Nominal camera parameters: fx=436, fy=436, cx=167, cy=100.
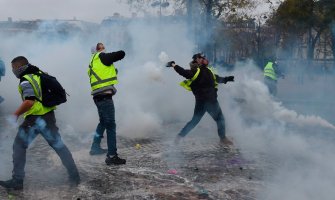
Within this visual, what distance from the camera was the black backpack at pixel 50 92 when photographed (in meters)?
5.13

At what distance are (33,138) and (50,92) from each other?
1.97 feet

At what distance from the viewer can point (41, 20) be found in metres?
15.2

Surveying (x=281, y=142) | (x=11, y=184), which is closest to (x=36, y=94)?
(x=11, y=184)

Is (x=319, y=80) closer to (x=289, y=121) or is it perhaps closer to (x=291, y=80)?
(x=291, y=80)

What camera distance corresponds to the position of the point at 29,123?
16.9ft

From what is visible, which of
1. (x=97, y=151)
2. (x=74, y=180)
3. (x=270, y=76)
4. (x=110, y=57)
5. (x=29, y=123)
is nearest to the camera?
(x=29, y=123)

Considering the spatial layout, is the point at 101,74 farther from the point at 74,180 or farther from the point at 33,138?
the point at 74,180

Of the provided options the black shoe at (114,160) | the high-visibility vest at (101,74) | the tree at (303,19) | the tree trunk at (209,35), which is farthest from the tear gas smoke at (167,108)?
the tree at (303,19)

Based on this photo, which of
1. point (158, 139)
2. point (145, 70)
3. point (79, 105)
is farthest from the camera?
point (79, 105)

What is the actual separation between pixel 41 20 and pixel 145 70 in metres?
6.93

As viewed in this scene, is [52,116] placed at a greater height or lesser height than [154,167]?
greater

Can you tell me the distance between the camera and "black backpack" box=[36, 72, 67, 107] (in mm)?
5133

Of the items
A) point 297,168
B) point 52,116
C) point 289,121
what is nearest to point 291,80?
point 289,121

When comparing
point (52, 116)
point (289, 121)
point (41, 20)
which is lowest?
point (289, 121)
